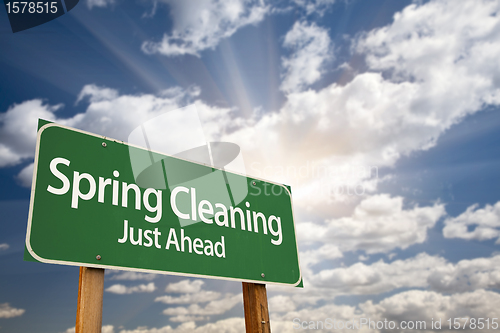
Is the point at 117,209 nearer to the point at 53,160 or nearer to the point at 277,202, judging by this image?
the point at 53,160

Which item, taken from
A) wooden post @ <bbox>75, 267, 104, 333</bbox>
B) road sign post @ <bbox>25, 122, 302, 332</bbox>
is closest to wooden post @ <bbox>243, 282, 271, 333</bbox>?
road sign post @ <bbox>25, 122, 302, 332</bbox>

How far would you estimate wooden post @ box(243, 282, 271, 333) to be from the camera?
358 cm

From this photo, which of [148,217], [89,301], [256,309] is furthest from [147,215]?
[256,309]

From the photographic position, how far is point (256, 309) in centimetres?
361

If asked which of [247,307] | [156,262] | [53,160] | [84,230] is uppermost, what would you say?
[53,160]

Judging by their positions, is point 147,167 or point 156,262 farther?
point 147,167

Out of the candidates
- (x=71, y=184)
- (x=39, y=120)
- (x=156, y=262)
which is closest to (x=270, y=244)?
(x=156, y=262)

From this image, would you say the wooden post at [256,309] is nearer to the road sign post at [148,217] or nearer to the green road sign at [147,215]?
the road sign post at [148,217]

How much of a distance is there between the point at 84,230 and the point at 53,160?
1.83ft

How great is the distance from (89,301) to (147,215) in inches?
30.1

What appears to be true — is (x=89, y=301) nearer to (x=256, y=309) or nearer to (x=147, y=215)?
(x=147, y=215)

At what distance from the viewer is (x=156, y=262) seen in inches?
116

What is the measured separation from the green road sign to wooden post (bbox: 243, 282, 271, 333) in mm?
140

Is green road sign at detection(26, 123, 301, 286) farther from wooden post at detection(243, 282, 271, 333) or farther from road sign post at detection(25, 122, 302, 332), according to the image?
wooden post at detection(243, 282, 271, 333)
